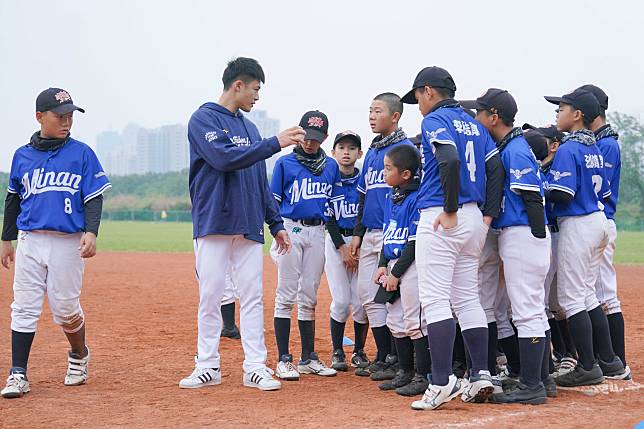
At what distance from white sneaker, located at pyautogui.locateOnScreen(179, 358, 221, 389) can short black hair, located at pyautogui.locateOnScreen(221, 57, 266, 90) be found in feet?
7.36

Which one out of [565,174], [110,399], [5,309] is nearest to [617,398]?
[565,174]

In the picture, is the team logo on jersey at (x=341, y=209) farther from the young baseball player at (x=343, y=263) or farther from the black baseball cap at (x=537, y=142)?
the black baseball cap at (x=537, y=142)

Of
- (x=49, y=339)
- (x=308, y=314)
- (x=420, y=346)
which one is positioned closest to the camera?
(x=420, y=346)

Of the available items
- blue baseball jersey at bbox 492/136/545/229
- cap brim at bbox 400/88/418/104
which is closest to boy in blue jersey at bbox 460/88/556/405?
blue baseball jersey at bbox 492/136/545/229

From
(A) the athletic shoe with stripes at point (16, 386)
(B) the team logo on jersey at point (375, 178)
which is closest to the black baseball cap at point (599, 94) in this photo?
(B) the team logo on jersey at point (375, 178)

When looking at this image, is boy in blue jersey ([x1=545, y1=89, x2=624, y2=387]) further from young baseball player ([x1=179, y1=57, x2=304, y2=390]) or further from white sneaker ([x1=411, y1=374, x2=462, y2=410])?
young baseball player ([x1=179, y1=57, x2=304, y2=390])

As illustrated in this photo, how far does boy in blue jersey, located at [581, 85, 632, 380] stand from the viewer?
6.41 meters

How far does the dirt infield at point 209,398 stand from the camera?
15.5ft

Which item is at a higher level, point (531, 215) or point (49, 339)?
point (531, 215)

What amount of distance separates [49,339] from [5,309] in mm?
2631

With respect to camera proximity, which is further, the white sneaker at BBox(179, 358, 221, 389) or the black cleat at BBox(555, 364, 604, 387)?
the white sneaker at BBox(179, 358, 221, 389)

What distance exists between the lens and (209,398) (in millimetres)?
5523

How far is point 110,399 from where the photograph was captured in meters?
5.54

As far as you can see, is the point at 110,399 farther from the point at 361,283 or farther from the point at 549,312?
the point at 549,312
